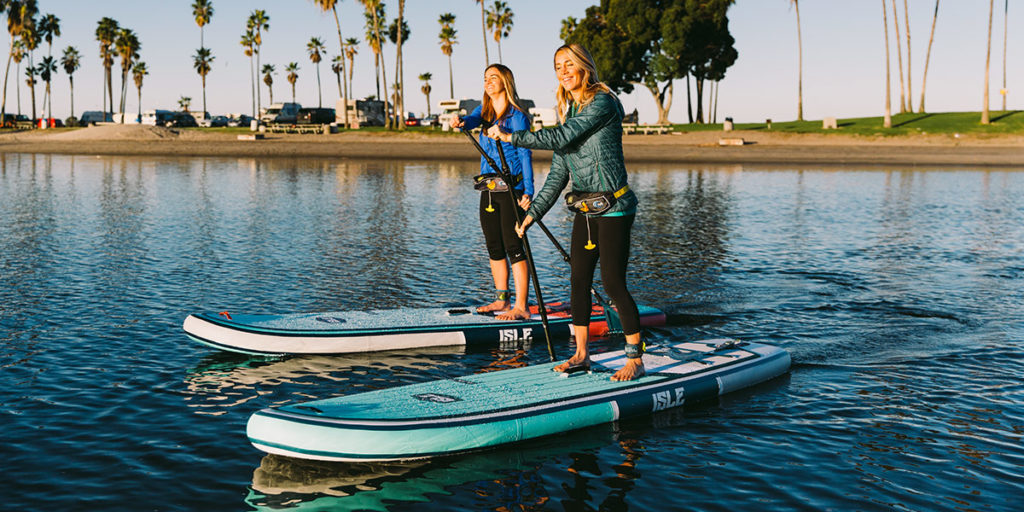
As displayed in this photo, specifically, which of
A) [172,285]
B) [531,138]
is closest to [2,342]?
[172,285]

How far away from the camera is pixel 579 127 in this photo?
7105 millimetres

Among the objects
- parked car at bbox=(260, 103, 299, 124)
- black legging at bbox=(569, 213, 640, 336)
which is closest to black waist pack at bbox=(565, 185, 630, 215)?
black legging at bbox=(569, 213, 640, 336)

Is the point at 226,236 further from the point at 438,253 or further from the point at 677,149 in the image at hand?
the point at 677,149

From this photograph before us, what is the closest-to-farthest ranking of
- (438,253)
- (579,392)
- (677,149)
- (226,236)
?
(579,392)
(438,253)
(226,236)
(677,149)

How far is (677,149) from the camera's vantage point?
58500mm

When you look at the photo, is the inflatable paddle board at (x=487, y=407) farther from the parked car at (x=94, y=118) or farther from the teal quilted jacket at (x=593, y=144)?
the parked car at (x=94, y=118)

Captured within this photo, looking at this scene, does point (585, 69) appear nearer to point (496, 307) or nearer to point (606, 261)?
point (606, 261)

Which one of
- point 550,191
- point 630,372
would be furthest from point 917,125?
point 630,372

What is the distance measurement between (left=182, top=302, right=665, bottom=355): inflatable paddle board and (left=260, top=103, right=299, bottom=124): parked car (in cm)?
6969

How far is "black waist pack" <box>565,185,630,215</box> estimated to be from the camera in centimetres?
718

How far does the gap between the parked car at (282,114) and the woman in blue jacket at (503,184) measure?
69543 mm

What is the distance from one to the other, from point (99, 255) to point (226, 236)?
3.56m

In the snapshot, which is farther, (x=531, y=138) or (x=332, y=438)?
(x=531, y=138)

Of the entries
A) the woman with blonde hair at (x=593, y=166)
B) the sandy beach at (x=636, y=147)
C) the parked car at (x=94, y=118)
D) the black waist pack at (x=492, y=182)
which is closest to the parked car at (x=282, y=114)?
the sandy beach at (x=636, y=147)
